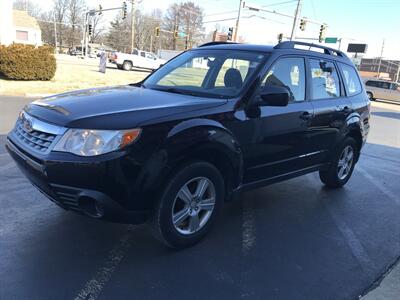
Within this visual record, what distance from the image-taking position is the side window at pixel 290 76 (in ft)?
14.4

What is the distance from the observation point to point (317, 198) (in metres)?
5.75

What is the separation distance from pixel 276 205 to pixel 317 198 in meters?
0.79

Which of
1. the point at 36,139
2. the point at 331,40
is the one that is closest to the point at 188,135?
the point at 36,139

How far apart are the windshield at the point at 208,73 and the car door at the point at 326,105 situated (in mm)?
976

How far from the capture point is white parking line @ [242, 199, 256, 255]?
4.06 meters

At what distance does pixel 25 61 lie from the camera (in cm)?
1769

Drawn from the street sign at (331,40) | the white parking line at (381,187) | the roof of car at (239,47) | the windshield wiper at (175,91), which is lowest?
the white parking line at (381,187)

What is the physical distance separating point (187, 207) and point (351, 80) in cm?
356

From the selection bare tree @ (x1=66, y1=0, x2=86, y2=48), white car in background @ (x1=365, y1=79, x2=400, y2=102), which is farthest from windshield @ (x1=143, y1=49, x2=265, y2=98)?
bare tree @ (x1=66, y1=0, x2=86, y2=48)

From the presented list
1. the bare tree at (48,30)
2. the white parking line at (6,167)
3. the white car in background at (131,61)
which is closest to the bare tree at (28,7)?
the bare tree at (48,30)

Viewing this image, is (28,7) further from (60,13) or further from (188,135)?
(188,135)

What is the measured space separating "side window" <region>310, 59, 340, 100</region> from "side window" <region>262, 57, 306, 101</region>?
0.73 feet

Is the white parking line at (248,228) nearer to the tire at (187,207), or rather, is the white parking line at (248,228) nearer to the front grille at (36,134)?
the tire at (187,207)

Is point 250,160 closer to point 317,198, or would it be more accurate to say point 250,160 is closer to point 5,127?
point 317,198
